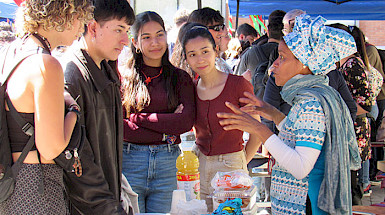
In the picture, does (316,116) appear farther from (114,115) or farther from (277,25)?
(277,25)

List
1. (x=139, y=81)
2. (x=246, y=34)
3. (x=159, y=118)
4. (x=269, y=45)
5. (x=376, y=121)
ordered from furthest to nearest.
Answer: (x=246, y=34)
(x=376, y=121)
(x=269, y=45)
(x=139, y=81)
(x=159, y=118)

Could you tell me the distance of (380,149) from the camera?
21.8ft

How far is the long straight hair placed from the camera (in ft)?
9.34

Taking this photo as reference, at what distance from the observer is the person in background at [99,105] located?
6.16ft

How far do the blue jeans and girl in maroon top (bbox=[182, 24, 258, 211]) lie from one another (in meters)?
0.27

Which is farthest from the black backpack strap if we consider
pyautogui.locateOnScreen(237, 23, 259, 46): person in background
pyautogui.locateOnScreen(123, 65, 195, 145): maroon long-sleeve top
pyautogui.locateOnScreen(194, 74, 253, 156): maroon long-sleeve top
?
pyautogui.locateOnScreen(237, 23, 259, 46): person in background

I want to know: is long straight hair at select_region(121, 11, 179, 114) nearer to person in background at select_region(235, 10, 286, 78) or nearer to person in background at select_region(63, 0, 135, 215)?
person in background at select_region(63, 0, 135, 215)

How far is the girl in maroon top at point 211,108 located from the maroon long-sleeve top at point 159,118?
13 centimetres

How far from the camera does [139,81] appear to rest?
2895 millimetres

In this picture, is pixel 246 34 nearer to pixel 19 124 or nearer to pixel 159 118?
pixel 159 118

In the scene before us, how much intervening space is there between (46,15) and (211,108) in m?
1.44

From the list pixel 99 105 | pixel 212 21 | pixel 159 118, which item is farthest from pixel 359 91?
pixel 99 105

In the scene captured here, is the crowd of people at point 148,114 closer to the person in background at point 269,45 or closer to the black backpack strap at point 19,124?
the black backpack strap at point 19,124

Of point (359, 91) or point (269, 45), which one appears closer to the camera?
point (269, 45)
